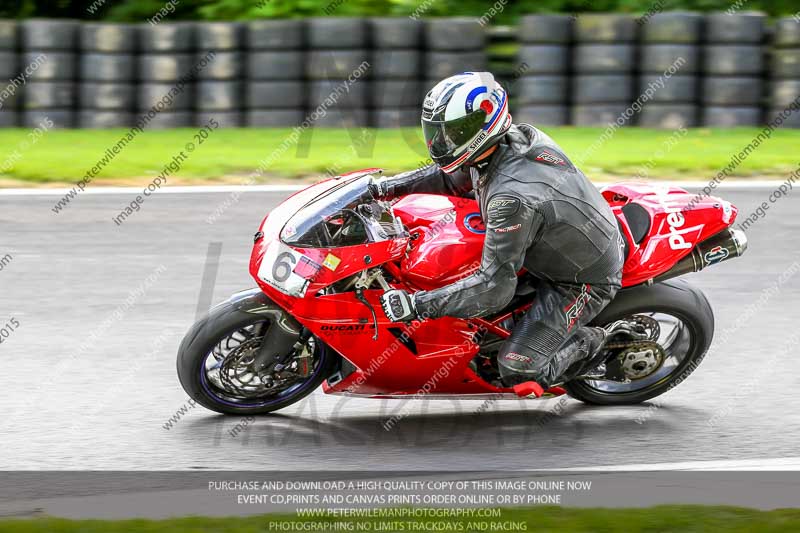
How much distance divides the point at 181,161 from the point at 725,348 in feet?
20.5

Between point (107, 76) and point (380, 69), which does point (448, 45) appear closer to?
point (380, 69)

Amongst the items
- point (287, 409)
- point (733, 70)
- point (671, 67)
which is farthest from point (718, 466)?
point (733, 70)

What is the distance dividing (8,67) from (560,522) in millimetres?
10157

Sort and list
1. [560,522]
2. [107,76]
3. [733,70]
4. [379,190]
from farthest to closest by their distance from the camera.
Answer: [107,76], [733,70], [379,190], [560,522]

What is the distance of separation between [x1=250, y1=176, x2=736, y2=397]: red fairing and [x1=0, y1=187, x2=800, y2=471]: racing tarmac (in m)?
0.31

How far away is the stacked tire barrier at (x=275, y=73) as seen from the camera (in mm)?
12414

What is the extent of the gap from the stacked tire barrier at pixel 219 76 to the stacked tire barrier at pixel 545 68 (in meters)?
3.04

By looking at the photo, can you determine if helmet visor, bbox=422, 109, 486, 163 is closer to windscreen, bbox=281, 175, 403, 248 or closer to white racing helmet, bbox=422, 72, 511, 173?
white racing helmet, bbox=422, 72, 511, 173

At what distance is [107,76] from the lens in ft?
41.5

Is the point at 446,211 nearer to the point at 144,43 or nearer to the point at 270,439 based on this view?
the point at 270,439

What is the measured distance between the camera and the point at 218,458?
5277 millimetres

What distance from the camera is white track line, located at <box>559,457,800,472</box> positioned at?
5113mm

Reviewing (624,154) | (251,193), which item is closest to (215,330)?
(251,193)

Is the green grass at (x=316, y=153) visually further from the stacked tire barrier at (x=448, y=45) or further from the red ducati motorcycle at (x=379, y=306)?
the red ducati motorcycle at (x=379, y=306)
